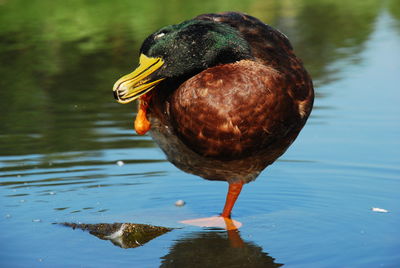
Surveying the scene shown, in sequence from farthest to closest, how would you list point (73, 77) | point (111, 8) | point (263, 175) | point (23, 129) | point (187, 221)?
1. point (111, 8)
2. point (73, 77)
3. point (23, 129)
4. point (263, 175)
5. point (187, 221)

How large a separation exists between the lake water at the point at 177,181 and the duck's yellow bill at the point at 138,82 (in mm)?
889

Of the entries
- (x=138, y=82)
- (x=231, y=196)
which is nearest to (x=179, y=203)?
(x=231, y=196)

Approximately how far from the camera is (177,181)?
6.43 metres

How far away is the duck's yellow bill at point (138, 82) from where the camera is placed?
4.60 metres

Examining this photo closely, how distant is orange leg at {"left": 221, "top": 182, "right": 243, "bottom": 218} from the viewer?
18.6 feet

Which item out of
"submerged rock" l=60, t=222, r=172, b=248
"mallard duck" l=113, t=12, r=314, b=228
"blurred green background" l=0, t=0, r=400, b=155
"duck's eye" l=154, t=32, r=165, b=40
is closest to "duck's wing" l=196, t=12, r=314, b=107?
"mallard duck" l=113, t=12, r=314, b=228

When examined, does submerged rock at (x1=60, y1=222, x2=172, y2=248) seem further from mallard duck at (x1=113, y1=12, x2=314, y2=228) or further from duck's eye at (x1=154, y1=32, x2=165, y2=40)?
duck's eye at (x1=154, y1=32, x2=165, y2=40)

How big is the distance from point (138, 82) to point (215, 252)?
41.8 inches

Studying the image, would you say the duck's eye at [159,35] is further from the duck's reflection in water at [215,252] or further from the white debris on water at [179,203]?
the white debris on water at [179,203]

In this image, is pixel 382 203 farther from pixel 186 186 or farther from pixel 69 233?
pixel 69 233

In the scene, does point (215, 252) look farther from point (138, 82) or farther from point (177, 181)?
point (177, 181)

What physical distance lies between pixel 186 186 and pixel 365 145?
173 centimetres

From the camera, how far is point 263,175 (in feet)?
21.5

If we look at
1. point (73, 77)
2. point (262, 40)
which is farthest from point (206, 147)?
point (73, 77)
